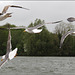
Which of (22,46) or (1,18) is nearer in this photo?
(1,18)

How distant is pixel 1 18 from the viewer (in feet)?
1.21

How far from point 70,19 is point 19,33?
128ft

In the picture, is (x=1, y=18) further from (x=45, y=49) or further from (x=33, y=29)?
(x=45, y=49)

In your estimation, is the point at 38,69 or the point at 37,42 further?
the point at 37,42

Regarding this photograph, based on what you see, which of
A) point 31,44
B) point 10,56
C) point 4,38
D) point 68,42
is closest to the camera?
point 10,56

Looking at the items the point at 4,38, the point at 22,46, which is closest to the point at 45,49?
the point at 22,46

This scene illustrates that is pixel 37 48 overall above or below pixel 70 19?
below

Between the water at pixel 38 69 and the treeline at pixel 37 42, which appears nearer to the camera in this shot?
the water at pixel 38 69

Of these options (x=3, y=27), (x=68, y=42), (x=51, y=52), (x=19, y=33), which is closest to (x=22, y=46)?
(x=19, y=33)

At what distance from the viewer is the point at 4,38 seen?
38656 mm

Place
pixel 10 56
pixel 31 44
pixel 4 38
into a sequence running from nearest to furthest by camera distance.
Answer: pixel 10 56, pixel 31 44, pixel 4 38

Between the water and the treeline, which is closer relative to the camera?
the water

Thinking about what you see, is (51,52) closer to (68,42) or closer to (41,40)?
(41,40)

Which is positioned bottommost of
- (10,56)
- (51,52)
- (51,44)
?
(51,52)
